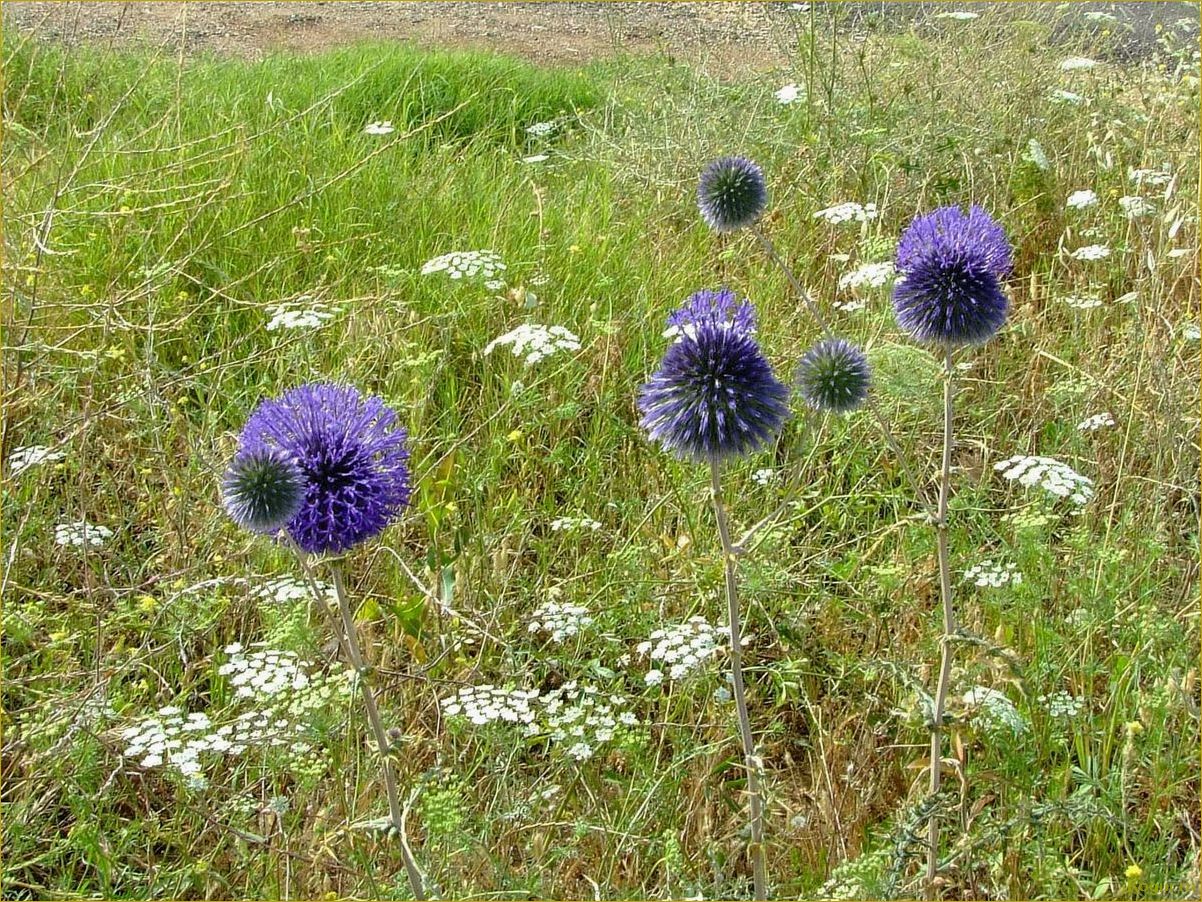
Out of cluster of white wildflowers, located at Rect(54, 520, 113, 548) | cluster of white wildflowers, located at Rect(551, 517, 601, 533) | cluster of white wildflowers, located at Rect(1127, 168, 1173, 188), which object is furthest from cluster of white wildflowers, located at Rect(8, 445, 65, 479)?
cluster of white wildflowers, located at Rect(1127, 168, 1173, 188)

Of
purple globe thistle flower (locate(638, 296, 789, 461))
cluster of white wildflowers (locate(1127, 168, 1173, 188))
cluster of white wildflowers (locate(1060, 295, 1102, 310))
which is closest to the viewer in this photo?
purple globe thistle flower (locate(638, 296, 789, 461))

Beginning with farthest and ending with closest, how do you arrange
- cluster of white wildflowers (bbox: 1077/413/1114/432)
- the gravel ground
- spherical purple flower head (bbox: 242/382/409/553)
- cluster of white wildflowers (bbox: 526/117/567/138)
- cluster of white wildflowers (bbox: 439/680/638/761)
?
1. the gravel ground
2. cluster of white wildflowers (bbox: 526/117/567/138)
3. cluster of white wildflowers (bbox: 1077/413/1114/432)
4. cluster of white wildflowers (bbox: 439/680/638/761)
5. spherical purple flower head (bbox: 242/382/409/553)

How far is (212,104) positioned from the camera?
4.52m

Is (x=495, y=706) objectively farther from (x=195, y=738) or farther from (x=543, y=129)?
(x=543, y=129)

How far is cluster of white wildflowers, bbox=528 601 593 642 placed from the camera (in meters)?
2.09

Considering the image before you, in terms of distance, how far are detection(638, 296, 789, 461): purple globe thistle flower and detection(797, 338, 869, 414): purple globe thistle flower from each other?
22cm

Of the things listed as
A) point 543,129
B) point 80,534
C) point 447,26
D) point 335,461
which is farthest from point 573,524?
point 447,26

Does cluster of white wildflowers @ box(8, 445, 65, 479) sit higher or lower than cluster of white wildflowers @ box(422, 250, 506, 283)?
lower

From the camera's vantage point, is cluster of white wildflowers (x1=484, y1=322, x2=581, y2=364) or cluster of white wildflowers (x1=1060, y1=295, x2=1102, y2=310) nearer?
cluster of white wildflowers (x1=484, y1=322, x2=581, y2=364)

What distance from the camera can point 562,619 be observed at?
7.03 feet

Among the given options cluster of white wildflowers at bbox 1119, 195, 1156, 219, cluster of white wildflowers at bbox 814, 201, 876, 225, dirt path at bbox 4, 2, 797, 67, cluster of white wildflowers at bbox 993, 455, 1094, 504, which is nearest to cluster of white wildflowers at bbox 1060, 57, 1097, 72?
cluster of white wildflowers at bbox 1119, 195, 1156, 219

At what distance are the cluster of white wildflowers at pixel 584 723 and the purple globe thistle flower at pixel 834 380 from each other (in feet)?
2.33

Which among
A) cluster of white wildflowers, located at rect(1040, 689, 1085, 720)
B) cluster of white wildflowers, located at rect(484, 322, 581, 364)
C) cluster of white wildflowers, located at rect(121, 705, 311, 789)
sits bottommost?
cluster of white wildflowers, located at rect(121, 705, 311, 789)

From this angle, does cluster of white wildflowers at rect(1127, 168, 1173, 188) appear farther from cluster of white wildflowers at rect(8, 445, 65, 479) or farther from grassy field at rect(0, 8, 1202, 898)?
cluster of white wildflowers at rect(8, 445, 65, 479)
